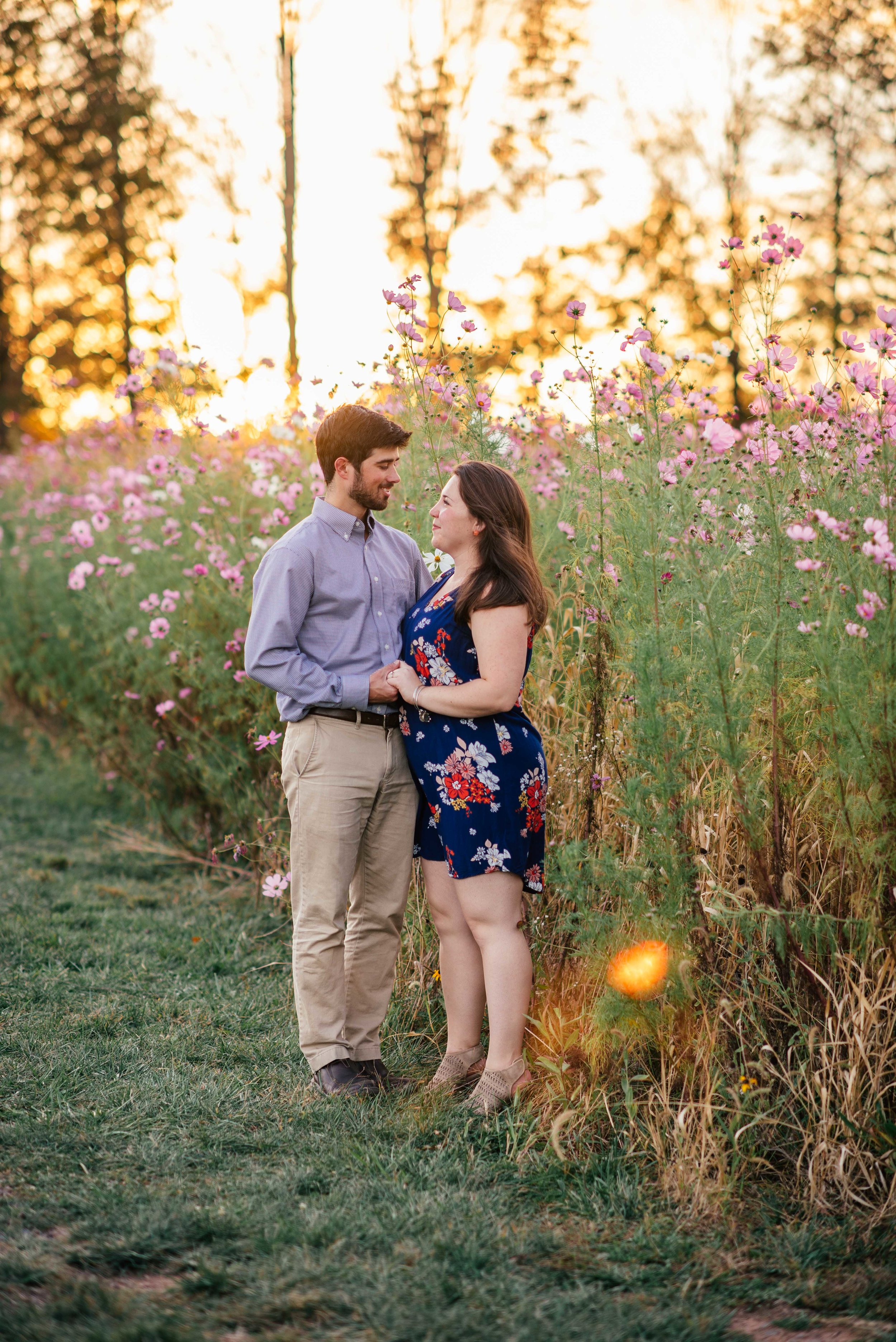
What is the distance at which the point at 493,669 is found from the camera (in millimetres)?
3193

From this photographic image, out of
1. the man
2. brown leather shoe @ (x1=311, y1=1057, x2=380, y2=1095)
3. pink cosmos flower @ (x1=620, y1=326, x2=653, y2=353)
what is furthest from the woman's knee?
pink cosmos flower @ (x1=620, y1=326, x2=653, y2=353)

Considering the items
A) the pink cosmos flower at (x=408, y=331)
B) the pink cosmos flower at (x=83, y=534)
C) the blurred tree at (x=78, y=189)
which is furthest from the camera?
the blurred tree at (x=78, y=189)

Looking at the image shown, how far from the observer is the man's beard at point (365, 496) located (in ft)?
11.5

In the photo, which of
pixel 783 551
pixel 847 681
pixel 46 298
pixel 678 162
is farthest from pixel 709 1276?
pixel 46 298

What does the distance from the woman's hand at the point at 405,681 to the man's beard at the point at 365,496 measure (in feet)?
1.71

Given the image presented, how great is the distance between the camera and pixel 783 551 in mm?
3088

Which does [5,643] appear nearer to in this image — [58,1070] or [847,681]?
[58,1070]

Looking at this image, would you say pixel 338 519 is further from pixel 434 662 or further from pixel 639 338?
pixel 639 338

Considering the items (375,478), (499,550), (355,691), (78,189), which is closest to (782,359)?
(499,550)

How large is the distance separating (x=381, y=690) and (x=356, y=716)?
0.42 ft

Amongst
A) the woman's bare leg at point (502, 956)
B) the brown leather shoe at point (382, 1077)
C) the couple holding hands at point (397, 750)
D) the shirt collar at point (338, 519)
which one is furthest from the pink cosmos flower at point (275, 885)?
the shirt collar at point (338, 519)

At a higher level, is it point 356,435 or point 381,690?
point 356,435

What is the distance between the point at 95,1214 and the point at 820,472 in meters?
2.57

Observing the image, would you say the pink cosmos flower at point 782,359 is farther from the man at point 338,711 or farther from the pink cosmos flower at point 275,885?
the pink cosmos flower at point 275,885
